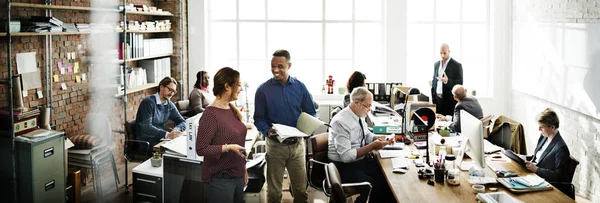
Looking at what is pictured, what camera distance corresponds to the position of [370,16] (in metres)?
10.1

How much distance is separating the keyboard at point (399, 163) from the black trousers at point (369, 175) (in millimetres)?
266

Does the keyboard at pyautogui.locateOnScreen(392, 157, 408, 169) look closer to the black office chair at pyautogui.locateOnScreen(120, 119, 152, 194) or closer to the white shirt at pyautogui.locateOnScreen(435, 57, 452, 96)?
the black office chair at pyautogui.locateOnScreen(120, 119, 152, 194)

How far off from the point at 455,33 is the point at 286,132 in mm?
5430

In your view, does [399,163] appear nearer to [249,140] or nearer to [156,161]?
[249,140]

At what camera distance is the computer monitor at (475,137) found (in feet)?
15.7

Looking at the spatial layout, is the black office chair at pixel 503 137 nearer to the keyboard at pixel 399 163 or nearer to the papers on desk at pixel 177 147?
the keyboard at pixel 399 163

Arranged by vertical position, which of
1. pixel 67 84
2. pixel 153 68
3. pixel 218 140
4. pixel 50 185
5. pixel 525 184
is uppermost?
pixel 153 68

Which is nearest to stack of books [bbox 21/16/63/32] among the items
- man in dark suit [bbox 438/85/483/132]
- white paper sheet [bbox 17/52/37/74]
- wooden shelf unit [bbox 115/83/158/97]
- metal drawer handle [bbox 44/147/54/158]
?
white paper sheet [bbox 17/52/37/74]

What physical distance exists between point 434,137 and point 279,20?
4.32m

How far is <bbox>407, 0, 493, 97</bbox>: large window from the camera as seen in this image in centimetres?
1002

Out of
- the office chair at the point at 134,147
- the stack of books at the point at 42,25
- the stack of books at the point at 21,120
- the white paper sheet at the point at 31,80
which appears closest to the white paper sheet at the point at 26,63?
the white paper sheet at the point at 31,80

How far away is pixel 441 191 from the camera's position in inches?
180

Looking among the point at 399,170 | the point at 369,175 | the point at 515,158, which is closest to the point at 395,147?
the point at 369,175

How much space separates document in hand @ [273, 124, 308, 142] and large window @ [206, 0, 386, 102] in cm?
442
